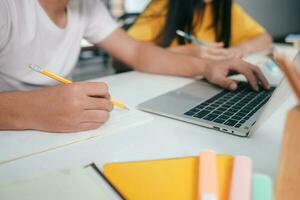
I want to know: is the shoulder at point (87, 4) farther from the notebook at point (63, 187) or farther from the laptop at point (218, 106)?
the notebook at point (63, 187)

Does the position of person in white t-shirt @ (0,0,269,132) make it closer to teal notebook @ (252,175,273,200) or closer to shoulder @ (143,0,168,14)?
teal notebook @ (252,175,273,200)

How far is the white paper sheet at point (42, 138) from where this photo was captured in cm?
44

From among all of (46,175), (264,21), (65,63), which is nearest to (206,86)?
(65,63)

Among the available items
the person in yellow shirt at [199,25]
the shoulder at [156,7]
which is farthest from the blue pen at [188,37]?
the shoulder at [156,7]

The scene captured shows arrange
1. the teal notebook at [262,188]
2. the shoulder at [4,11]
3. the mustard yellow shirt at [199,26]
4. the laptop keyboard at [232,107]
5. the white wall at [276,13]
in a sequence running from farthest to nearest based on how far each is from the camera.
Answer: the white wall at [276,13], the mustard yellow shirt at [199,26], the shoulder at [4,11], the laptop keyboard at [232,107], the teal notebook at [262,188]

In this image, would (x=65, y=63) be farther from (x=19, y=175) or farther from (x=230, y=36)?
(x=230, y=36)

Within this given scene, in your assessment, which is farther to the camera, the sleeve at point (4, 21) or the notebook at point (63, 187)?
the sleeve at point (4, 21)

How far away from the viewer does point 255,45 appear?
4.35 ft

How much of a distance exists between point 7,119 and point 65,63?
413 mm

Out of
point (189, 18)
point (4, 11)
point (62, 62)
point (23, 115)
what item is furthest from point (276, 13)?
Answer: point (23, 115)

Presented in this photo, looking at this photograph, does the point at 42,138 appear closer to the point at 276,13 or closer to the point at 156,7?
the point at 156,7

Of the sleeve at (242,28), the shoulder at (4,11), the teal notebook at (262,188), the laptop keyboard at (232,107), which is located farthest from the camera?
the sleeve at (242,28)

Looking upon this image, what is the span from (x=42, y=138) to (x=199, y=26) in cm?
106

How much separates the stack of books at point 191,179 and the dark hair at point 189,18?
3.24ft
